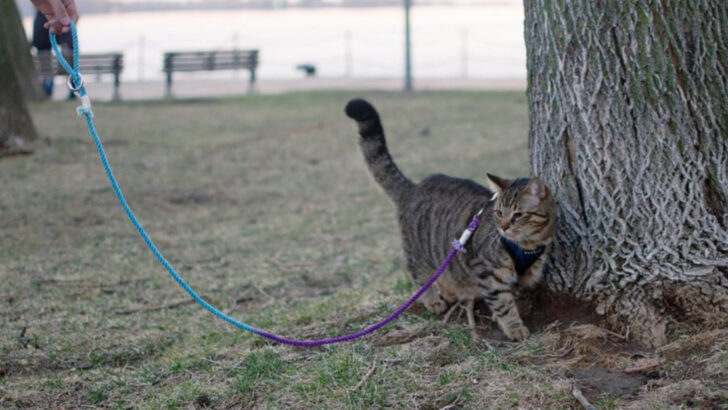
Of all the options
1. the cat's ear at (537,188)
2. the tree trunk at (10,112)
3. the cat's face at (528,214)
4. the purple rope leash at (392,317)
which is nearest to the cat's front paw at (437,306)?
the purple rope leash at (392,317)

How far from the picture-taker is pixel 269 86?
2377cm

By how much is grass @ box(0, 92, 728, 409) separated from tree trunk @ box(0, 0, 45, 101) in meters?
1.69

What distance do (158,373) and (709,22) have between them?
3158 mm

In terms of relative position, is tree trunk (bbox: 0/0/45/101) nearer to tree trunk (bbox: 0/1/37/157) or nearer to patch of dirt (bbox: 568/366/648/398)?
Result: tree trunk (bbox: 0/1/37/157)

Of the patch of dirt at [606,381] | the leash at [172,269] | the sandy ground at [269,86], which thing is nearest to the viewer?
the patch of dirt at [606,381]

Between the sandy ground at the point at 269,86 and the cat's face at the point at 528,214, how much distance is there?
1590 centimetres

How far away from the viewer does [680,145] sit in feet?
13.5

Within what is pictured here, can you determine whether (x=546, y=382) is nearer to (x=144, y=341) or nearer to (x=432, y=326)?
(x=432, y=326)

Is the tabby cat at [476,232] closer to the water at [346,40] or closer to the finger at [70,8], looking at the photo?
the finger at [70,8]

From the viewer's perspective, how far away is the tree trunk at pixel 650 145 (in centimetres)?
410

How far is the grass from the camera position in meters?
3.99

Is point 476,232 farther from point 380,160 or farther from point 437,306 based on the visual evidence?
point 380,160

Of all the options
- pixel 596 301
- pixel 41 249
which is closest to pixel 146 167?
pixel 41 249

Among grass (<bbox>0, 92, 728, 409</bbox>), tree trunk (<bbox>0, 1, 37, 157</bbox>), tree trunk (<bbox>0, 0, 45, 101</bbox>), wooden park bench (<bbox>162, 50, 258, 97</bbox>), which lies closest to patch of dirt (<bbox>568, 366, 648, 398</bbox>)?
grass (<bbox>0, 92, 728, 409</bbox>)
